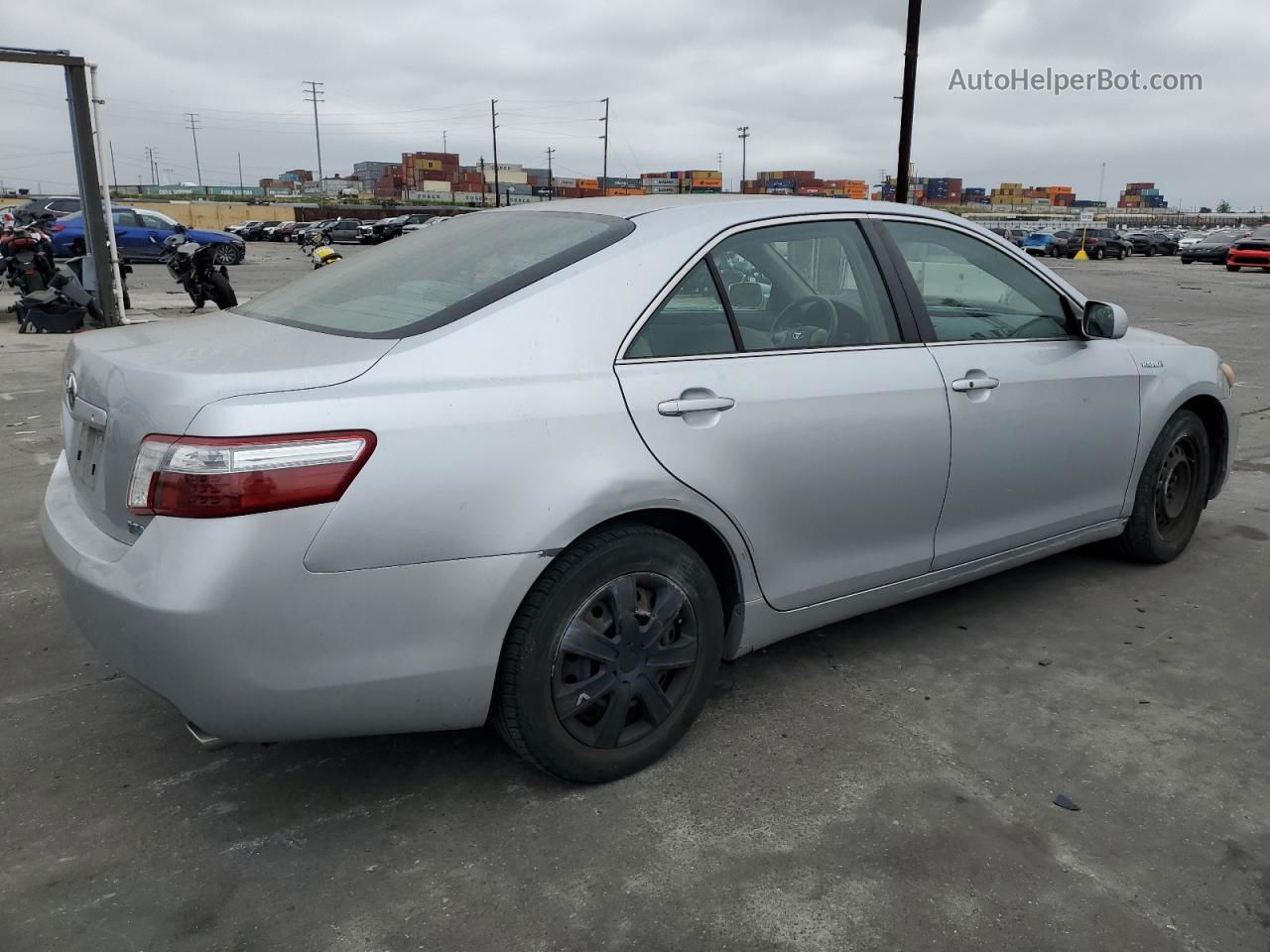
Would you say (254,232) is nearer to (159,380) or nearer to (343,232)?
(343,232)

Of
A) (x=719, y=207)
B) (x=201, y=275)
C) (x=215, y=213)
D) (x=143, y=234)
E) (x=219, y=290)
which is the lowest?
(x=219, y=290)

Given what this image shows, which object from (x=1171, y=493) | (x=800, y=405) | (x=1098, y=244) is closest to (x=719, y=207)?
(x=800, y=405)

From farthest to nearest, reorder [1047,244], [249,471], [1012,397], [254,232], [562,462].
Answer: [254,232], [1047,244], [1012,397], [562,462], [249,471]

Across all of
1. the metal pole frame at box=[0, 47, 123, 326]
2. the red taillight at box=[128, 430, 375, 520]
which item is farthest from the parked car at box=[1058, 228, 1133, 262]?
the red taillight at box=[128, 430, 375, 520]

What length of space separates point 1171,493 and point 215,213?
2404 inches

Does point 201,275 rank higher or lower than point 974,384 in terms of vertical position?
lower

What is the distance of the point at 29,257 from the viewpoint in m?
13.2

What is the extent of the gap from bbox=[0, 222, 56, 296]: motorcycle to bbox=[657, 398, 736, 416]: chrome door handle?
1328 centimetres

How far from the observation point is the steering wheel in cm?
296

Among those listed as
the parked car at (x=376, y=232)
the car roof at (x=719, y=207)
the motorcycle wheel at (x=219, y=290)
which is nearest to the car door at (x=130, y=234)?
the motorcycle wheel at (x=219, y=290)

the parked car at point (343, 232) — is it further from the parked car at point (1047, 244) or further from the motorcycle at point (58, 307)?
the motorcycle at point (58, 307)

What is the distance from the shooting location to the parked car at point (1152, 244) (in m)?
50.0

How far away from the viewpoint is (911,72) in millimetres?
14898

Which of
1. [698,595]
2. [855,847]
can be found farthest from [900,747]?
[698,595]
